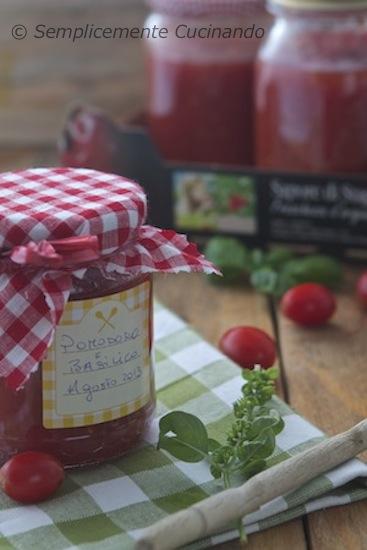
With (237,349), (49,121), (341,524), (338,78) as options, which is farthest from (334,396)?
(49,121)

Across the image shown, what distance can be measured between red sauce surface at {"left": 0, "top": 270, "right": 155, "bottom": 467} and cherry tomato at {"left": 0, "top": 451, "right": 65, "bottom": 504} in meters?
0.02

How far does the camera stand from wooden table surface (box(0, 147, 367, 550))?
947 mm

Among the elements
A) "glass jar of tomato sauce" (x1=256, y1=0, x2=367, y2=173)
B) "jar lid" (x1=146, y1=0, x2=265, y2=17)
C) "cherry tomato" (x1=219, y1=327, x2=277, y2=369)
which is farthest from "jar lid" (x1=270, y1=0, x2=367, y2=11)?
"cherry tomato" (x1=219, y1=327, x2=277, y2=369)

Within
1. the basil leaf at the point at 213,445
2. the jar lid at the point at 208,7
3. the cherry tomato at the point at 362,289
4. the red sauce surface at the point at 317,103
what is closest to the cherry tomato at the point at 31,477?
the basil leaf at the point at 213,445

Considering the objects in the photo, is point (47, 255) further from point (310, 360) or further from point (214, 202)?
point (214, 202)

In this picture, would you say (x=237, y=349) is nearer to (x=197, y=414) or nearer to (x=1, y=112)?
(x=197, y=414)

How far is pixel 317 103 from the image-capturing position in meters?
1.55

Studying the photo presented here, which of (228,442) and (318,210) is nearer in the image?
(228,442)

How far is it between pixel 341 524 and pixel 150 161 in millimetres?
775

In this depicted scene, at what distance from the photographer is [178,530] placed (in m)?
0.84

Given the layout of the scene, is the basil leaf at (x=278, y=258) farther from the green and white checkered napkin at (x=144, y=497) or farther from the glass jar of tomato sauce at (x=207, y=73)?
the green and white checkered napkin at (x=144, y=497)

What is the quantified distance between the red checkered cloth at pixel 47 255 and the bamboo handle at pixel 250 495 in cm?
18

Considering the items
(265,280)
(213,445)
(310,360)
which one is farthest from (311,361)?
(213,445)

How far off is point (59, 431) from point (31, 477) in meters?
0.05
